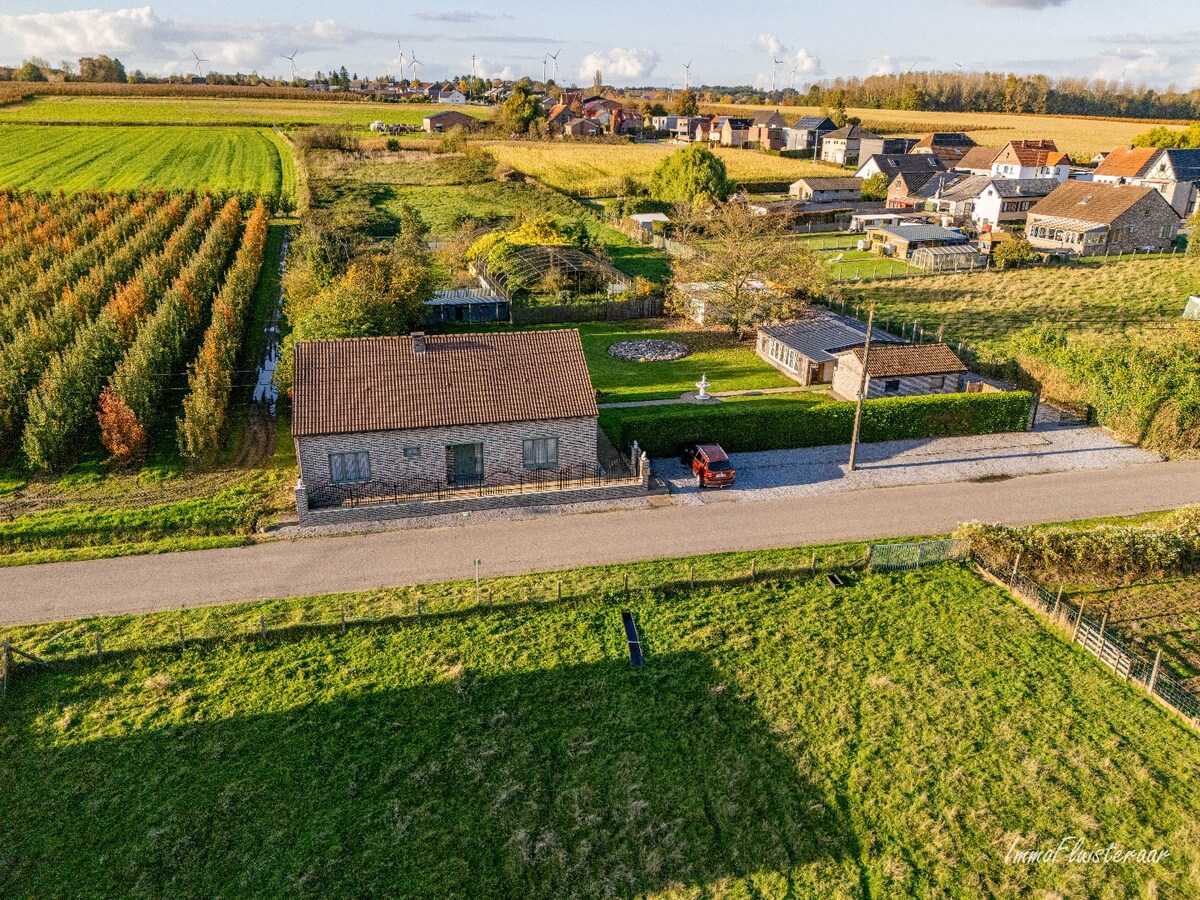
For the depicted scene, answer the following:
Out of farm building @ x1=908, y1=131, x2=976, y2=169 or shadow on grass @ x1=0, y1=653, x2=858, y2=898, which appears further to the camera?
farm building @ x1=908, y1=131, x2=976, y2=169

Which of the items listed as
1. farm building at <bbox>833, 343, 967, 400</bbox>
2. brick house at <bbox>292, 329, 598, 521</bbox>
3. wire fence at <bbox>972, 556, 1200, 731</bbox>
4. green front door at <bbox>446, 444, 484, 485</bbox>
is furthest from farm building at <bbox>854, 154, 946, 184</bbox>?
green front door at <bbox>446, 444, 484, 485</bbox>

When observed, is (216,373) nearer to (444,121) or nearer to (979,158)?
(979,158)

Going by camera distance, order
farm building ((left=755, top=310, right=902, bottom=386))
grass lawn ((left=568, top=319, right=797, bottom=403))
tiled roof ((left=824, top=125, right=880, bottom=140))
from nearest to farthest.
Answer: grass lawn ((left=568, top=319, right=797, bottom=403)) < farm building ((left=755, top=310, right=902, bottom=386)) < tiled roof ((left=824, top=125, right=880, bottom=140))

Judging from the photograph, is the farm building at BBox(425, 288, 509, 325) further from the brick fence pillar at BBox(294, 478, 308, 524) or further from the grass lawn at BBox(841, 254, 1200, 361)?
the brick fence pillar at BBox(294, 478, 308, 524)

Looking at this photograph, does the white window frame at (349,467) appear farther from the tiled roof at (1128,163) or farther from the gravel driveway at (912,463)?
the tiled roof at (1128,163)

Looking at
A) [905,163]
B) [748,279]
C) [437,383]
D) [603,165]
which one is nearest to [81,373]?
[437,383]

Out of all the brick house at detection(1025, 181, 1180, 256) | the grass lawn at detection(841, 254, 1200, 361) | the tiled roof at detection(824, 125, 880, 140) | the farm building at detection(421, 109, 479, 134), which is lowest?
the grass lawn at detection(841, 254, 1200, 361)

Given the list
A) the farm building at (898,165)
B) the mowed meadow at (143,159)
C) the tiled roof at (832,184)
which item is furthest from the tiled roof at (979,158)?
the mowed meadow at (143,159)

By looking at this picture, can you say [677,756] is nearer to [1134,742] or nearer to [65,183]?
[1134,742]
